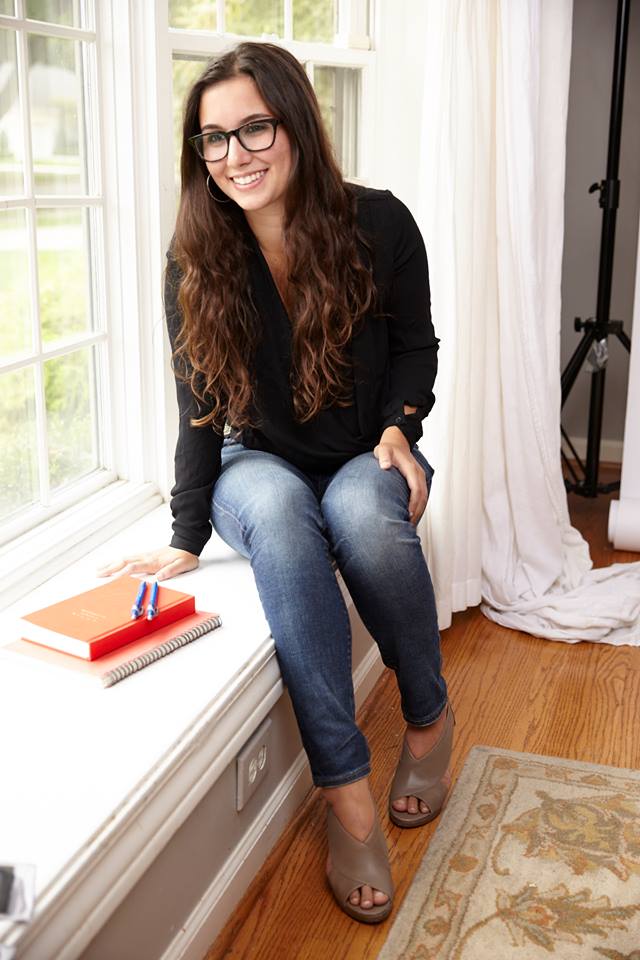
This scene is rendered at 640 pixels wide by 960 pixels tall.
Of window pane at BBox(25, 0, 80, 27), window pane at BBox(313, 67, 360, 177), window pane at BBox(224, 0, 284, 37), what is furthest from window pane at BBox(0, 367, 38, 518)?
window pane at BBox(313, 67, 360, 177)

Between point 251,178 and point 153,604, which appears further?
point 251,178

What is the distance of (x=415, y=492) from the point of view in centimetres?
188

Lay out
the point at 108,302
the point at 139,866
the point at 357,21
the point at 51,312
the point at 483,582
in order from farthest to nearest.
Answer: the point at 483,582, the point at 357,21, the point at 108,302, the point at 51,312, the point at 139,866

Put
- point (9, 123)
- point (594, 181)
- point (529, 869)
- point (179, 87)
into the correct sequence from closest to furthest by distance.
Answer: point (529, 869) → point (9, 123) → point (179, 87) → point (594, 181)

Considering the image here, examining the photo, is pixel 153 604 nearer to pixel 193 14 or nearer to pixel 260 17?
pixel 193 14

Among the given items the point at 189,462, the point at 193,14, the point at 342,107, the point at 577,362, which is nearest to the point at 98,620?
the point at 189,462

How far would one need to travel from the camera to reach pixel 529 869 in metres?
1.72

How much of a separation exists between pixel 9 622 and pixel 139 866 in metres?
0.61

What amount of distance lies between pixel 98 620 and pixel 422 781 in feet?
2.11

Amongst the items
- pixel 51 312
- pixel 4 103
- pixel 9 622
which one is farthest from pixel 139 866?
pixel 4 103

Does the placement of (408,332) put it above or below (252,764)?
above

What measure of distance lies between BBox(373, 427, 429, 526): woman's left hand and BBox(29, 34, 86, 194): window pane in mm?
780

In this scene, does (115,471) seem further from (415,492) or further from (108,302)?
(415,492)

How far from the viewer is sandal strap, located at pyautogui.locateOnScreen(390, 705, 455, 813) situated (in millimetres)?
1861
